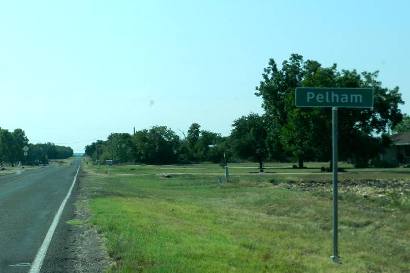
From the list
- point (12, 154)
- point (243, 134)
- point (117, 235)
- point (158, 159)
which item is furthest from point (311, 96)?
point (12, 154)

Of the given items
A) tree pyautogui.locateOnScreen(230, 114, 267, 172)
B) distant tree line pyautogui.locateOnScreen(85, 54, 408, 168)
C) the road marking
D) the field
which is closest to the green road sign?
the field

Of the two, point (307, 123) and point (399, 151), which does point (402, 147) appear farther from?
point (307, 123)

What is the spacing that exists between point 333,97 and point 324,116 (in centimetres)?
5297

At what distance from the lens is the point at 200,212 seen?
66.4 feet

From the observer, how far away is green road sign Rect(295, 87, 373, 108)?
35.1 ft

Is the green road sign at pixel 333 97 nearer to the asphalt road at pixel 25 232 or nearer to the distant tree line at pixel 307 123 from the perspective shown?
the asphalt road at pixel 25 232

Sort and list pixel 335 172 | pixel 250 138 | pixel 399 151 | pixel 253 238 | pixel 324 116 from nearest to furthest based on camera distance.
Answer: pixel 335 172
pixel 253 238
pixel 324 116
pixel 250 138
pixel 399 151

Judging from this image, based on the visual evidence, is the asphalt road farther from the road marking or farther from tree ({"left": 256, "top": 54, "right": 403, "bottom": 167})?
A: tree ({"left": 256, "top": 54, "right": 403, "bottom": 167})

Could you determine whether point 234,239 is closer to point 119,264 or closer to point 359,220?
point 119,264

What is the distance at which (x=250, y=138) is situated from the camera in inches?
3359

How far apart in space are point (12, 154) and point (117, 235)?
502ft

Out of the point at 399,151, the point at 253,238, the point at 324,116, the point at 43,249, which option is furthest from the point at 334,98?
the point at 399,151

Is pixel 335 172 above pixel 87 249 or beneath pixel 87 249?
above

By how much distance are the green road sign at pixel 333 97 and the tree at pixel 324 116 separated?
170 feet
